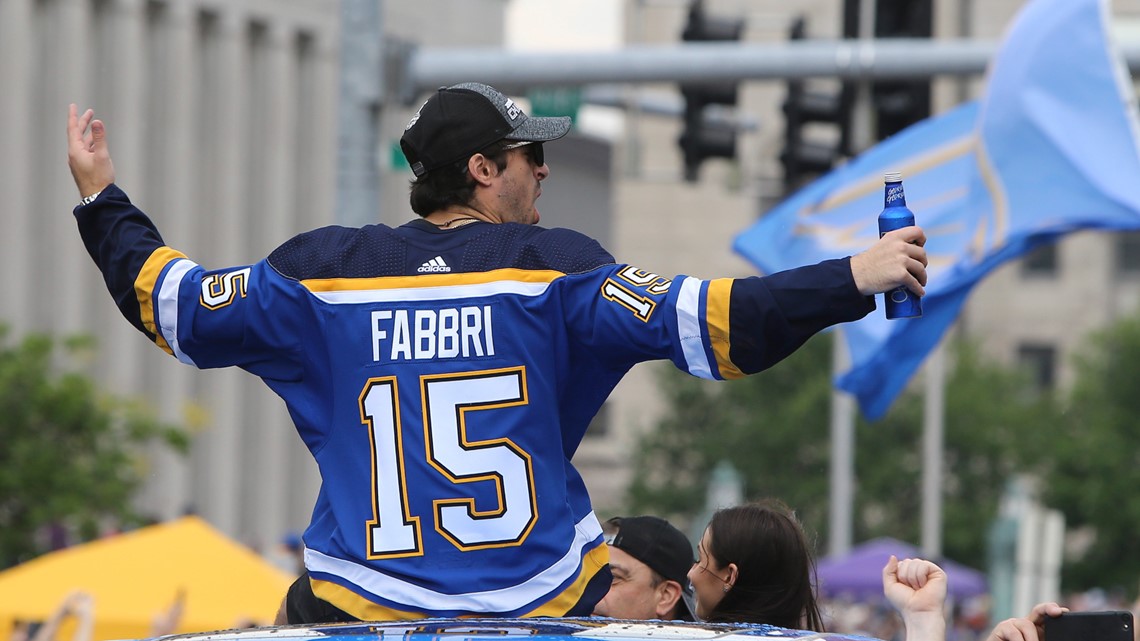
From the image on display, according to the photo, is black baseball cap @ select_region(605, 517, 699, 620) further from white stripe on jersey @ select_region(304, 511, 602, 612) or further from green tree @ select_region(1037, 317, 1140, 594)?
green tree @ select_region(1037, 317, 1140, 594)

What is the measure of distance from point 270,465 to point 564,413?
43.3m

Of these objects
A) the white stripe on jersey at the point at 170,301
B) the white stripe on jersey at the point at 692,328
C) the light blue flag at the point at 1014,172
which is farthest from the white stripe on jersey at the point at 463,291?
the light blue flag at the point at 1014,172

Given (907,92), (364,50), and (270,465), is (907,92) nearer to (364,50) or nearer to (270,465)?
(364,50)

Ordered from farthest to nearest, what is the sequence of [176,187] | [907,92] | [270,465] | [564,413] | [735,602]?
[270,465], [176,187], [907,92], [735,602], [564,413]

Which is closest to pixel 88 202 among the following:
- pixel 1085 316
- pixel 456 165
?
pixel 456 165

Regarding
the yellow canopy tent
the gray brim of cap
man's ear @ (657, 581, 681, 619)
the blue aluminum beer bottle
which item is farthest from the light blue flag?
the blue aluminum beer bottle

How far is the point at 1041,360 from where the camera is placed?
6944 cm

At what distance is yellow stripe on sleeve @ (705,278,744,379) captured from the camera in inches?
160

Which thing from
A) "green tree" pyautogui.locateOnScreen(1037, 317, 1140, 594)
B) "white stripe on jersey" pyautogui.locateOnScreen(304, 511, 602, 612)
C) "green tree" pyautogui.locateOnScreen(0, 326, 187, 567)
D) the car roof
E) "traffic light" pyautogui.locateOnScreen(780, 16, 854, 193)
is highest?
"traffic light" pyautogui.locateOnScreen(780, 16, 854, 193)

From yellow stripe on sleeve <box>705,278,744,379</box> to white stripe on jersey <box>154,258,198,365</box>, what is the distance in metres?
1.09

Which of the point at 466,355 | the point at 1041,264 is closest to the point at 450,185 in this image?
the point at 466,355

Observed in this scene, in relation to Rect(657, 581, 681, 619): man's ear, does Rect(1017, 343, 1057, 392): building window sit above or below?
below

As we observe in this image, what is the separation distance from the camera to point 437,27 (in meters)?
50.4

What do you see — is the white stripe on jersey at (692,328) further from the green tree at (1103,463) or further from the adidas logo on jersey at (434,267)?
the green tree at (1103,463)
